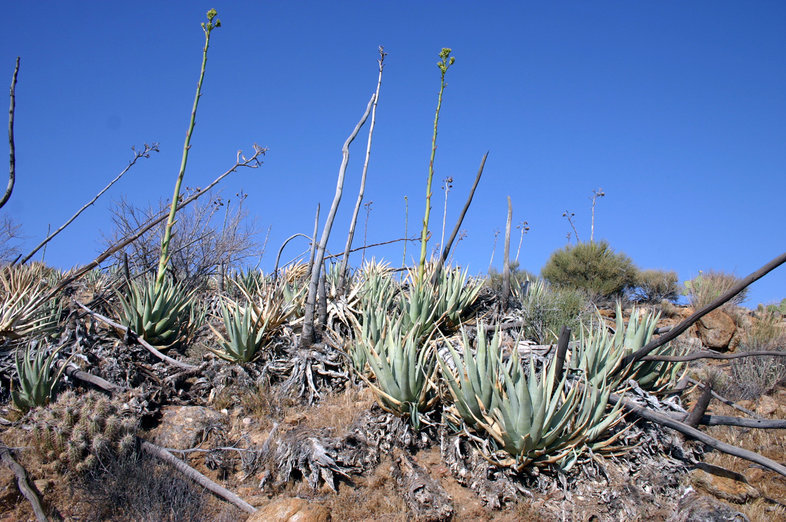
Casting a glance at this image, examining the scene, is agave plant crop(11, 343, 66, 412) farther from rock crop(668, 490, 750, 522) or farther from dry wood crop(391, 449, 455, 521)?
rock crop(668, 490, 750, 522)

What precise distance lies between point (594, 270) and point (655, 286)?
1.92m

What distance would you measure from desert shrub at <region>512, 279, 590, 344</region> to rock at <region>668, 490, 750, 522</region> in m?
2.94

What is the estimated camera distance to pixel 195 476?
4.52 m

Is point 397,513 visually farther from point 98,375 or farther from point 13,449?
point 98,375

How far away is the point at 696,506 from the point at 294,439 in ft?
10.6

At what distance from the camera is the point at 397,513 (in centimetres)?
409

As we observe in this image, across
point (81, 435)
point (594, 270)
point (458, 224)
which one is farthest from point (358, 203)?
point (594, 270)

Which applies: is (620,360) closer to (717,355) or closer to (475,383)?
(717,355)

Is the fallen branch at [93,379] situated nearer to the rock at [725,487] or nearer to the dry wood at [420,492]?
the dry wood at [420,492]

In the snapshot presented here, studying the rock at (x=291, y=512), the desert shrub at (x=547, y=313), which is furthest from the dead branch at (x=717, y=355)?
the rock at (x=291, y=512)

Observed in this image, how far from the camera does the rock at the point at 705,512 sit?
3930 mm

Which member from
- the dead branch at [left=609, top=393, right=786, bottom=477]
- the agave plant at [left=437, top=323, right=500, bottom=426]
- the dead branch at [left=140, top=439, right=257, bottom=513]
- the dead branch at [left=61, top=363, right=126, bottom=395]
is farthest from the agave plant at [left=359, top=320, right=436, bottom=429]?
the dead branch at [left=61, top=363, right=126, bottom=395]

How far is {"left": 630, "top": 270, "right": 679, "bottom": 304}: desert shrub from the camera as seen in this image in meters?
15.0

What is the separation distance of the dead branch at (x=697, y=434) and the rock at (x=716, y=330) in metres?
5.83
